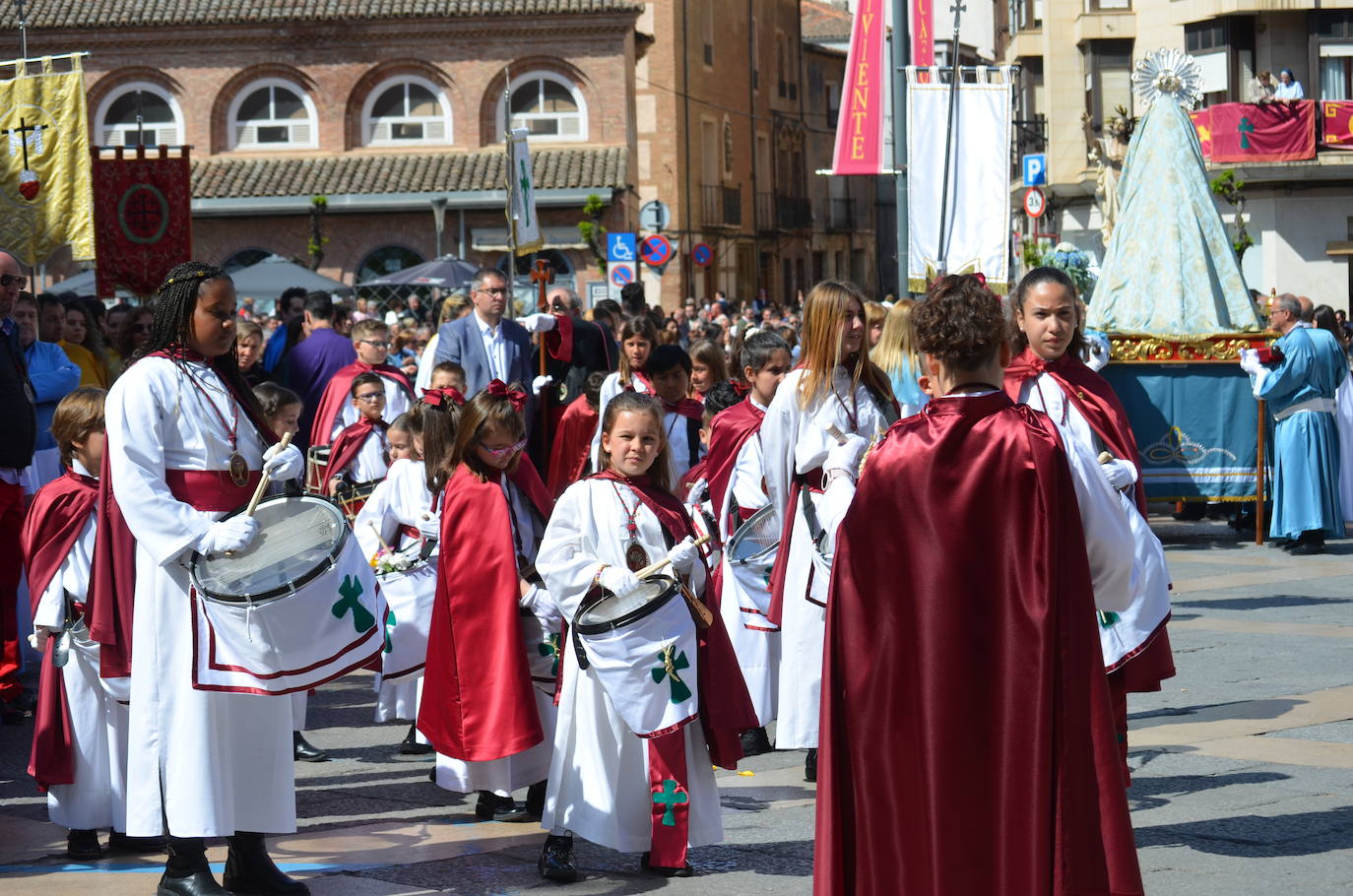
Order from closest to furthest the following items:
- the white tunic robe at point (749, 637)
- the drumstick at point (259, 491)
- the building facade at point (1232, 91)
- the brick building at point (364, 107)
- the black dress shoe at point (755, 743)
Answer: the drumstick at point (259, 491)
the white tunic robe at point (749, 637)
the black dress shoe at point (755, 743)
the building facade at point (1232, 91)
the brick building at point (364, 107)

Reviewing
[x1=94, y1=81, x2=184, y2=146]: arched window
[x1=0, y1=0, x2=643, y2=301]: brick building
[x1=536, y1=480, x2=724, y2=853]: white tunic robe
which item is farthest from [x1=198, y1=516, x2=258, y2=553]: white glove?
[x1=94, y1=81, x2=184, y2=146]: arched window

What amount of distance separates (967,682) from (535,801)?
117 inches

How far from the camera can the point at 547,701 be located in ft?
22.0

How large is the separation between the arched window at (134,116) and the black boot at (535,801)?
3849 cm

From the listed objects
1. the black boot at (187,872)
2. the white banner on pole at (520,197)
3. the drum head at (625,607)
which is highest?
the white banner on pole at (520,197)

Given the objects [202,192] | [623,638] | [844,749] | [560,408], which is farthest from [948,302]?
[202,192]

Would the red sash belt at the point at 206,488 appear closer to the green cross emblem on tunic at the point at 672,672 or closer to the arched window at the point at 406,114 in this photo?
the green cross emblem on tunic at the point at 672,672

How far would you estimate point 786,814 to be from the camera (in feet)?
22.6

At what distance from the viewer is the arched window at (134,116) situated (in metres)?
43.0

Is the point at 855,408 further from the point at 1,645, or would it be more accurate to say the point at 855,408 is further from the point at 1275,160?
the point at 1275,160

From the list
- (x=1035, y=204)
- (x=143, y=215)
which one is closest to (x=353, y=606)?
(x=143, y=215)

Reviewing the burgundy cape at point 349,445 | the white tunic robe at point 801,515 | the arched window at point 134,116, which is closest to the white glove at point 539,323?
the burgundy cape at point 349,445

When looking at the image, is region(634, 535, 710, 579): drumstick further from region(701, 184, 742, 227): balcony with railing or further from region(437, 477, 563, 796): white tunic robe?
region(701, 184, 742, 227): balcony with railing

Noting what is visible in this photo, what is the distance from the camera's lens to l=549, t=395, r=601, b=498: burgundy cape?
38.1 feet
